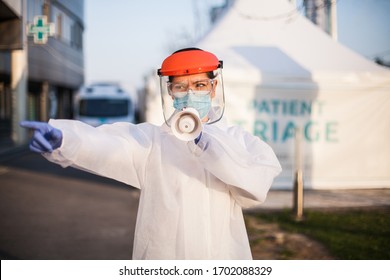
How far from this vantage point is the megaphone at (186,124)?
1.42 meters

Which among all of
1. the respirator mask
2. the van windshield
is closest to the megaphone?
the respirator mask

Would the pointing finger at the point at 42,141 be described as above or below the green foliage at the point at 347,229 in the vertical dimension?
above

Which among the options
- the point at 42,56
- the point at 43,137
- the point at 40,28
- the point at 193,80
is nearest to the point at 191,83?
the point at 193,80

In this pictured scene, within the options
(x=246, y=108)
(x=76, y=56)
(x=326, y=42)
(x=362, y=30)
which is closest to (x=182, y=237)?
(x=362, y=30)

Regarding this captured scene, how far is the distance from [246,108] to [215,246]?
5.46 m

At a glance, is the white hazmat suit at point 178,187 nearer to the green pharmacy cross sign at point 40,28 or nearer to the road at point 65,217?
the road at point 65,217

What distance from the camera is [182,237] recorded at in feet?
5.65

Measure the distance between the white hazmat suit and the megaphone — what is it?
0.17m

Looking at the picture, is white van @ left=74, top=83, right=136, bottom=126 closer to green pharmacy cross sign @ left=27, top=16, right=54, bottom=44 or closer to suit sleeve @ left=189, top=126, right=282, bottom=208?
green pharmacy cross sign @ left=27, top=16, right=54, bottom=44

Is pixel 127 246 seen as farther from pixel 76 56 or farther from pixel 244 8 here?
pixel 76 56

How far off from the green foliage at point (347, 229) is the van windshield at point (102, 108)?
9.45m

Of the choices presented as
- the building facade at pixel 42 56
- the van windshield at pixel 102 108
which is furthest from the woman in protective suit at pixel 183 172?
the van windshield at pixel 102 108

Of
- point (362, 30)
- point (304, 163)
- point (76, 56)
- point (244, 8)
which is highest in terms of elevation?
point (76, 56)
